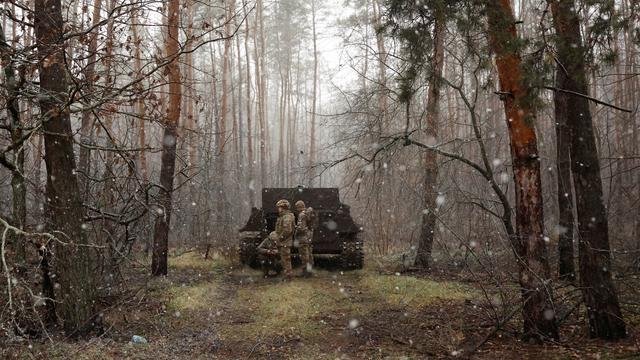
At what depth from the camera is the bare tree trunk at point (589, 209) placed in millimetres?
6082

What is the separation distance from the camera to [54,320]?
669 centimetres

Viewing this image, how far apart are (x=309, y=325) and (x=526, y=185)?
371cm

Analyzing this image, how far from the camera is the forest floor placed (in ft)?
19.5

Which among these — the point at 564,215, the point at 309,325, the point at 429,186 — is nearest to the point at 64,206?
the point at 309,325

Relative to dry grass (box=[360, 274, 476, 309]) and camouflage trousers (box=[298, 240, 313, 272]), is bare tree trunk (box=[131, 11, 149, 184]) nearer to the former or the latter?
camouflage trousers (box=[298, 240, 313, 272])

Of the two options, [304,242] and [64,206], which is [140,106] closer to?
[304,242]

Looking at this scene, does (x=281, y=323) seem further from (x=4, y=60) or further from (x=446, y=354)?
(x=4, y=60)

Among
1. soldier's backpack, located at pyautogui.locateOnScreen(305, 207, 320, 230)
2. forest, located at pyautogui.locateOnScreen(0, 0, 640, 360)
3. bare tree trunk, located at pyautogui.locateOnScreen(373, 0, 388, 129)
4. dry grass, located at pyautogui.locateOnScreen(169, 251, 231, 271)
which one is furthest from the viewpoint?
dry grass, located at pyautogui.locateOnScreen(169, 251, 231, 271)

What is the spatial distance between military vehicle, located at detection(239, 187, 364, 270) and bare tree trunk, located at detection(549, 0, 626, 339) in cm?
663

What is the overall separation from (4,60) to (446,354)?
A: 18.5 feet

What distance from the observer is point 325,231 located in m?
12.7

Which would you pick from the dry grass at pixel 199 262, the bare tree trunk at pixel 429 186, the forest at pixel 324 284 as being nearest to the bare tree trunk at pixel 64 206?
the forest at pixel 324 284

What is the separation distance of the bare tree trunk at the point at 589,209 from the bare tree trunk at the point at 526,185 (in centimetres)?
52

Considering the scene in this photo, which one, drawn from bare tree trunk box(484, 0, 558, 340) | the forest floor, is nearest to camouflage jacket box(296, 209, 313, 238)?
the forest floor
